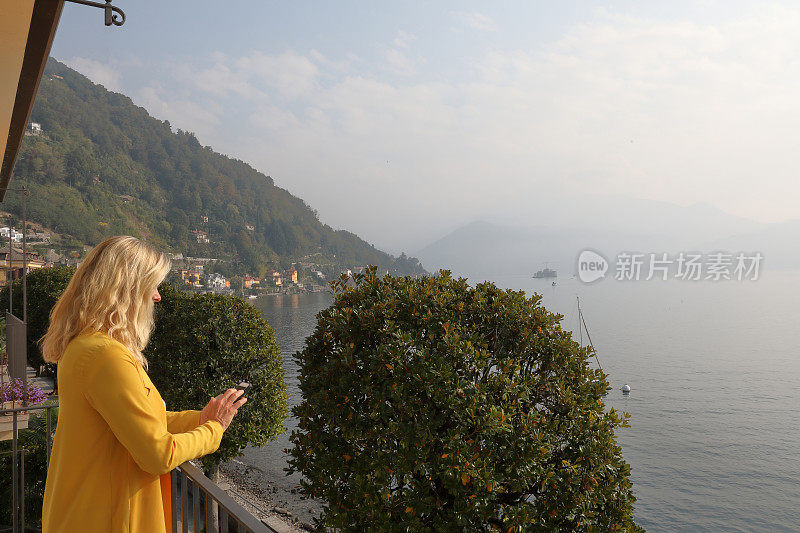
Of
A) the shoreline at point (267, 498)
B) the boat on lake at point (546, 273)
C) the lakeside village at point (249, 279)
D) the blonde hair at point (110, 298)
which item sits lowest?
the shoreline at point (267, 498)

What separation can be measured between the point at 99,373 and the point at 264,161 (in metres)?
152

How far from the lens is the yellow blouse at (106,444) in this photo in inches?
52.3

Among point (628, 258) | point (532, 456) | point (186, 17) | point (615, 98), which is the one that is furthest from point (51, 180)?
point (628, 258)

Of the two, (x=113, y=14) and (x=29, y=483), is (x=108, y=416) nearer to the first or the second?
(x=113, y=14)

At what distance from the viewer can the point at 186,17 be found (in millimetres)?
39375

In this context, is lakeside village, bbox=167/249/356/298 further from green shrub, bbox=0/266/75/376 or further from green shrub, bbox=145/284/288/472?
green shrub, bbox=145/284/288/472

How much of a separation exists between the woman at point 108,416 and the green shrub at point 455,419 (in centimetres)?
172

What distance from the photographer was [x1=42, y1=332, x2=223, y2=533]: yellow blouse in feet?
4.36

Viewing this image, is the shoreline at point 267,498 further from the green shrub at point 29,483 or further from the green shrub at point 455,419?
the green shrub at point 455,419

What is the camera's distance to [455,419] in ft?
9.89

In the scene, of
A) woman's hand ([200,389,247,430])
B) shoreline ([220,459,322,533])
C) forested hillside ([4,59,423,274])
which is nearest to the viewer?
woman's hand ([200,389,247,430])

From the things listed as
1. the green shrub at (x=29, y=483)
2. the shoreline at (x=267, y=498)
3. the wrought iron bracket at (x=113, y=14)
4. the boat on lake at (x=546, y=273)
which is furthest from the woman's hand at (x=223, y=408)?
the boat on lake at (x=546, y=273)

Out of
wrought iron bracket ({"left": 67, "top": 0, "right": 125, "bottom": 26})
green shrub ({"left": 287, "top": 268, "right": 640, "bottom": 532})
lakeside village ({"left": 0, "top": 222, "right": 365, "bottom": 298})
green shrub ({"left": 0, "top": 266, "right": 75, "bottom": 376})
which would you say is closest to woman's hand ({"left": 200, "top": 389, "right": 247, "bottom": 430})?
green shrub ({"left": 287, "top": 268, "right": 640, "bottom": 532})

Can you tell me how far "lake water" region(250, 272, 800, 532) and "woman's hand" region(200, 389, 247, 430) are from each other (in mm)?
4589
